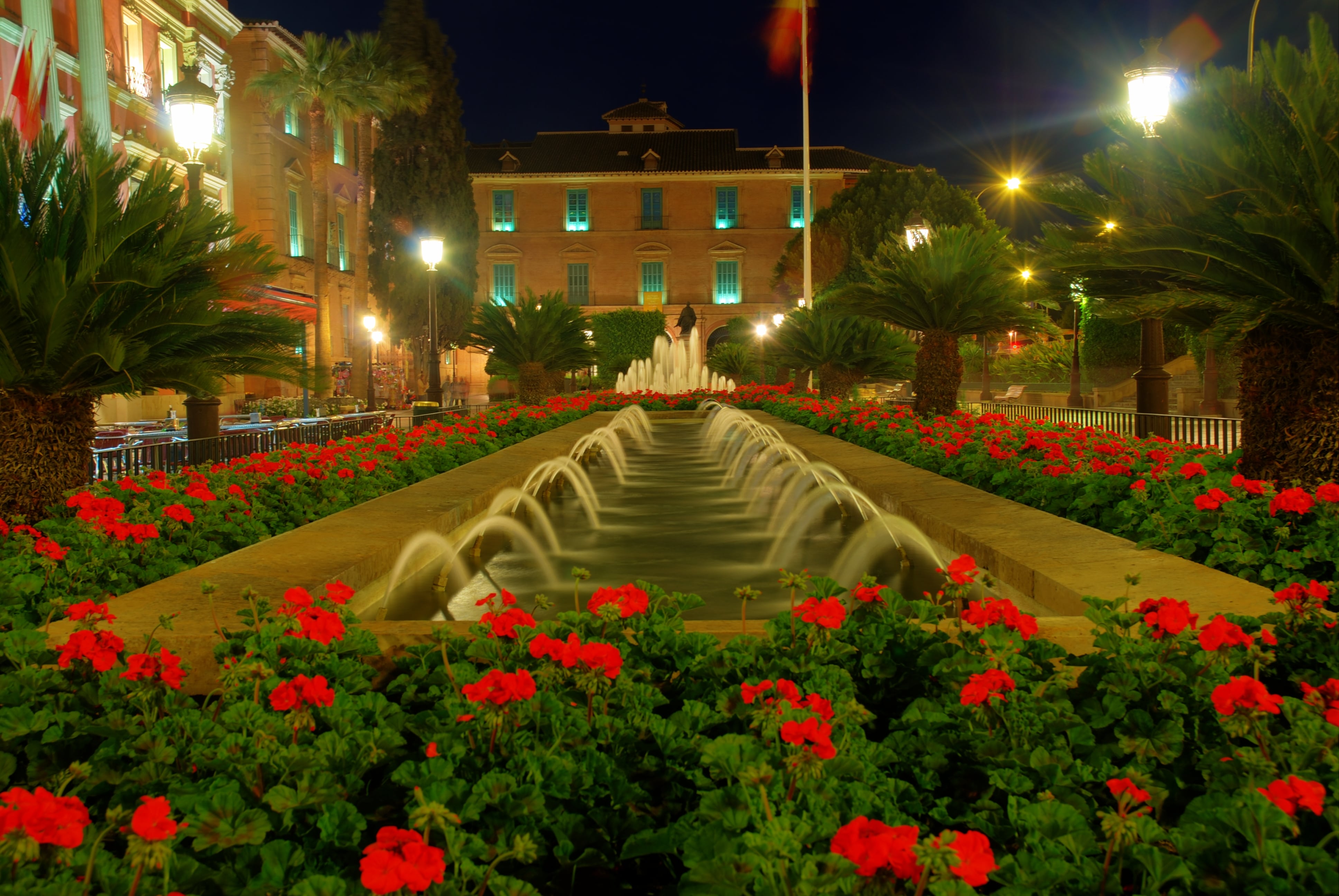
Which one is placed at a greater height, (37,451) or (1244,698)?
(37,451)

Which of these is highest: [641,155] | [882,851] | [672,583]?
[641,155]

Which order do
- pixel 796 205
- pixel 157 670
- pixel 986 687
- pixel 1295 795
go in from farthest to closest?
pixel 796 205 → pixel 157 670 → pixel 986 687 → pixel 1295 795

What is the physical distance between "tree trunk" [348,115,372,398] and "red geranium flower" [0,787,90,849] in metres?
33.4

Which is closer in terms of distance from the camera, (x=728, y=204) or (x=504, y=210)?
(x=728, y=204)

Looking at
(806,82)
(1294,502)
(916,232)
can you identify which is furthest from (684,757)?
(806,82)

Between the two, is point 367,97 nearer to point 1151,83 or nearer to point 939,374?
point 939,374

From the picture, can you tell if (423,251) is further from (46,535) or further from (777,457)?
(46,535)

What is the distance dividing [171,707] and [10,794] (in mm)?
843

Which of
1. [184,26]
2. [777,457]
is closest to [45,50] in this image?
[184,26]

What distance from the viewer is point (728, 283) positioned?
2477 inches

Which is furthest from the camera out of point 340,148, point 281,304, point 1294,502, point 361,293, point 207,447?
point 340,148

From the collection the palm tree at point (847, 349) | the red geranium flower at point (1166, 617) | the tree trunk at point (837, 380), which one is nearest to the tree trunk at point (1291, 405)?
the red geranium flower at point (1166, 617)

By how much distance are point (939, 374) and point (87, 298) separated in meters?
11.1

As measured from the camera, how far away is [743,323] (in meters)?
53.4
